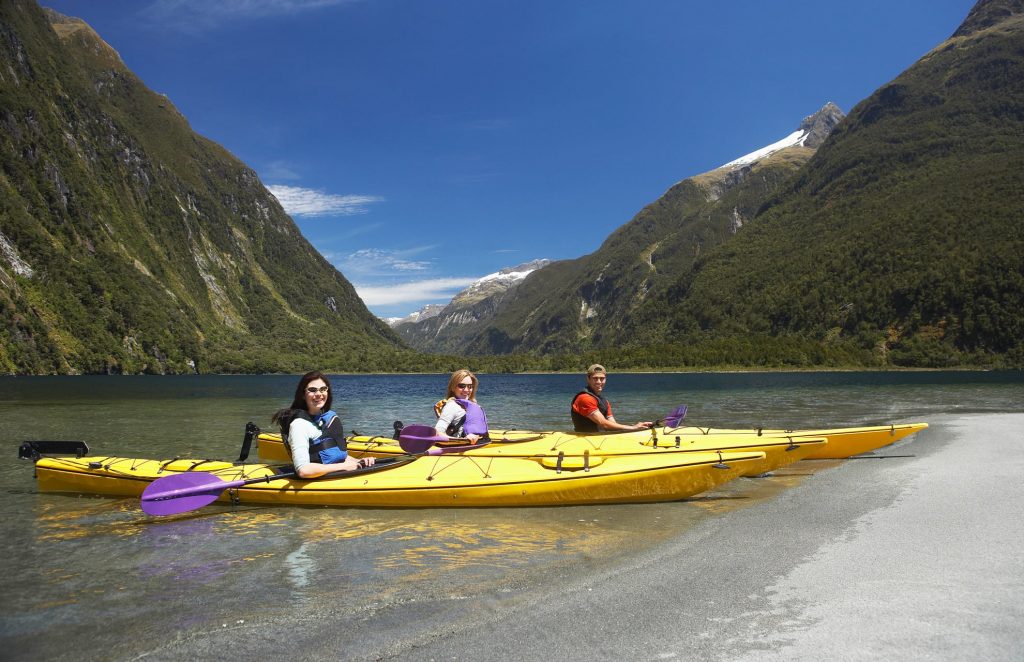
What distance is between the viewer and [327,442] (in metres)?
10.2

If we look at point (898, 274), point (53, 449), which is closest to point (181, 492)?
point (53, 449)

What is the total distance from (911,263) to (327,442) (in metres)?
155

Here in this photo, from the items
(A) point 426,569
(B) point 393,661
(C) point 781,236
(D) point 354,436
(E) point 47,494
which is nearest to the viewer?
(B) point 393,661

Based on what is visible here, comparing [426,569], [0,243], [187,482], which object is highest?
[0,243]

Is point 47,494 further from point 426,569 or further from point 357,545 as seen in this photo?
point 426,569

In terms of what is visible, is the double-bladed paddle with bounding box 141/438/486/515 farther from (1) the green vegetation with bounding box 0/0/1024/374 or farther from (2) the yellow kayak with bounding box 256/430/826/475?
(1) the green vegetation with bounding box 0/0/1024/374

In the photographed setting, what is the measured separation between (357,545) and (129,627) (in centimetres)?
291

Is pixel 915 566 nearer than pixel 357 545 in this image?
Yes

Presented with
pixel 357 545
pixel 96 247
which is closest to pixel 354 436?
pixel 357 545

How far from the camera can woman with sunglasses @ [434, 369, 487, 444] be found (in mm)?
11685

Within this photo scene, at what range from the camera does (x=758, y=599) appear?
5500mm

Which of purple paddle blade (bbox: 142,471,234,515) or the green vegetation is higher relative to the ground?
the green vegetation

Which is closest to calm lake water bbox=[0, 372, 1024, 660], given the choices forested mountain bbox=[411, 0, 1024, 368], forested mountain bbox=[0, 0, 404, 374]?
forested mountain bbox=[0, 0, 404, 374]

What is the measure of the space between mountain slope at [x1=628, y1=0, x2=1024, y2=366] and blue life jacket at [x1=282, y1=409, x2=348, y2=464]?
436 feet
